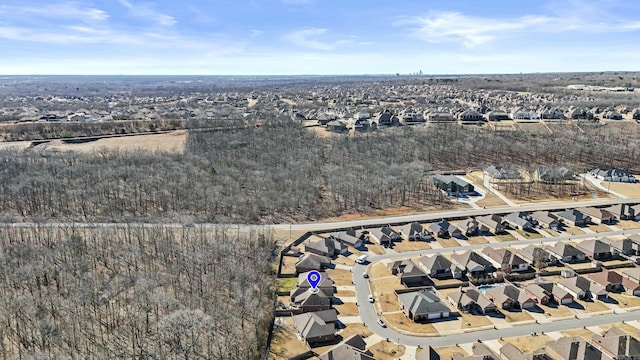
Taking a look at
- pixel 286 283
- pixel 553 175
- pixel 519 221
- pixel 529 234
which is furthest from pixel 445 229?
pixel 553 175

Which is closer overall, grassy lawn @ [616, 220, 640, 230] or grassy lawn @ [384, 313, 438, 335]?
grassy lawn @ [384, 313, 438, 335]

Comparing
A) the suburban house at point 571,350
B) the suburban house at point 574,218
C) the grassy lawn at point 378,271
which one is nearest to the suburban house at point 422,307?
the grassy lawn at point 378,271

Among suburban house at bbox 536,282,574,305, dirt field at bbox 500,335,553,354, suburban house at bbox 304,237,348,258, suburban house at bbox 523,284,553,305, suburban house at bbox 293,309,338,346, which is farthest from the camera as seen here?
suburban house at bbox 304,237,348,258

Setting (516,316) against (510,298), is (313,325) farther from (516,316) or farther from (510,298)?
(510,298)

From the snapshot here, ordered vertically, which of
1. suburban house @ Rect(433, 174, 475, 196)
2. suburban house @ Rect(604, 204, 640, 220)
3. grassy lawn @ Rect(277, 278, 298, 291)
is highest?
suburban house @ Rect(433, 174, 475, 196)

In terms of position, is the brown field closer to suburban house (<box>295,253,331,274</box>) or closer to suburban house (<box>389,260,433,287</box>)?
suburban house (<box>389,260,433,287</box>)

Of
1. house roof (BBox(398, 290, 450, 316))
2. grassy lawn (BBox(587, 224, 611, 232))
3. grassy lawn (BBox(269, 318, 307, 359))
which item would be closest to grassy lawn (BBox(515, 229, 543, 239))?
grassy lawn (BBox(587, 224, 611, 232))

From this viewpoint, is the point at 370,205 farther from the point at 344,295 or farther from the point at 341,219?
the point at 344,295
